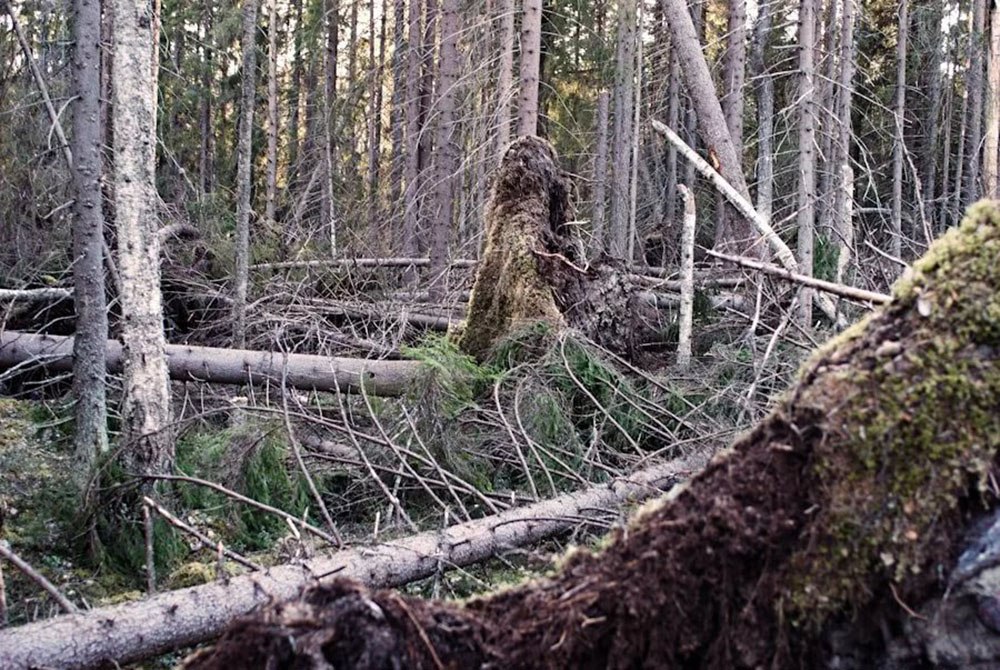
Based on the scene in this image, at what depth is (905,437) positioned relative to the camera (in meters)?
1.56

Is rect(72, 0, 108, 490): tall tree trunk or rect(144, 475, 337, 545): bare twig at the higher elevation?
rect(72, 0, 108, 490): tall tree trunk

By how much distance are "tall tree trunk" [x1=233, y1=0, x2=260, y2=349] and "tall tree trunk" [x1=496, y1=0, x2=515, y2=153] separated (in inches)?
129

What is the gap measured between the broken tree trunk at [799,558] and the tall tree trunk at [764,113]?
800 centimetres

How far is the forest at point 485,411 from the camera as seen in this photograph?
1559 mm

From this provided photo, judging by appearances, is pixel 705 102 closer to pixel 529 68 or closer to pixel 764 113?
pixel 529 68

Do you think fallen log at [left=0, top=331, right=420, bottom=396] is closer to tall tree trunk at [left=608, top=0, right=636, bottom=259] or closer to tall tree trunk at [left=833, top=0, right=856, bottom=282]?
tall tree trunk at [left=833, top=0, right=856, bottom=282]

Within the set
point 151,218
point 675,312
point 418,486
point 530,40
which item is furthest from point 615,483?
point 530,40

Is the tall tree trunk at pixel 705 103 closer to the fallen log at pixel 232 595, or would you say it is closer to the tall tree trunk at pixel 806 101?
the tall tree trunk at pixel 806 101

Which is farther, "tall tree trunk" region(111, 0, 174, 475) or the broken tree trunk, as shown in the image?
"tall tree trunk" region(111, 0, 174, 475)

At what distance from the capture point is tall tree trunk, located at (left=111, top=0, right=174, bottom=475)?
569 cm

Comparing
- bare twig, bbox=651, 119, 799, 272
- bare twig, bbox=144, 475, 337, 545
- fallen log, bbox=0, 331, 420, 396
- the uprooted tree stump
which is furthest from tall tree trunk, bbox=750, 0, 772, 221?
bare twig, bbox=144, 475, 337, 545

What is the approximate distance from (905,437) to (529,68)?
32.6 ft

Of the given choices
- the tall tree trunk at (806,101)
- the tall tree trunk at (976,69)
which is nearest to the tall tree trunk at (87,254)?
the tall tree trunk at (806,101)

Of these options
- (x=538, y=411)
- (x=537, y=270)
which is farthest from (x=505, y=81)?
(x=538, y=411)
